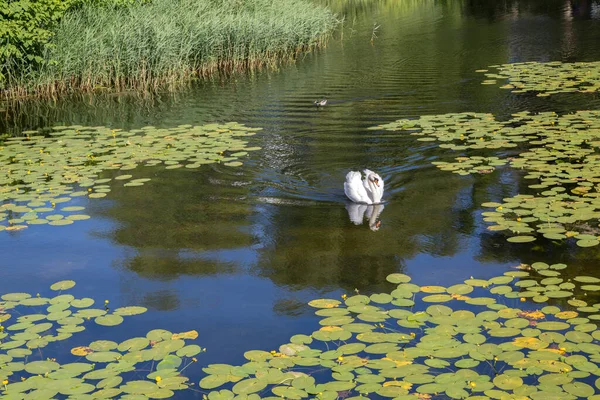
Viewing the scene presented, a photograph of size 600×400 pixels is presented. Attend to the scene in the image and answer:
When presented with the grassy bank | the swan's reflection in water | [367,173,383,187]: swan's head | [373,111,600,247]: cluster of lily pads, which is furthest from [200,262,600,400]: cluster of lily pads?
the grassy bank

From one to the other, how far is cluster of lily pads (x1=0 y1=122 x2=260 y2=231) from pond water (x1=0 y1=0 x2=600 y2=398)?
0.29 m

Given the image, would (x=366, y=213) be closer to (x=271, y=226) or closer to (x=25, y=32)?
(x=271, y=226)

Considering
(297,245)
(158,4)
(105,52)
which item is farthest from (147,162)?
(158,4)

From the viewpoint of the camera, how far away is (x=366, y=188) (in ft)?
26.4

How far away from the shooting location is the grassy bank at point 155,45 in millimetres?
15641

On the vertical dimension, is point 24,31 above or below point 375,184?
above

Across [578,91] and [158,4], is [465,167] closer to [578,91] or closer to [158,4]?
[578,91]

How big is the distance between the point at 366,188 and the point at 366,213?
0.96ft

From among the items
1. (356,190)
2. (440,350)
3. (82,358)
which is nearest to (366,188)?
(356,190)

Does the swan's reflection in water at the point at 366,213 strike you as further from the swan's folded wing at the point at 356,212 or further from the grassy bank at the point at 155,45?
the grassy bank at the point at 155,45

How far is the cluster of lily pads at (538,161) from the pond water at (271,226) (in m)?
0.24

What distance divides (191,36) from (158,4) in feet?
6.89

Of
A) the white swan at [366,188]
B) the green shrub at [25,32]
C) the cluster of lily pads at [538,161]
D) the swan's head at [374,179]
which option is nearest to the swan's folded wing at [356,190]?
the white swan at [366,188]

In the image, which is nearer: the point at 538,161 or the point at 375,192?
the point at 375,192
